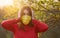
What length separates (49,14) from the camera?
1.58m

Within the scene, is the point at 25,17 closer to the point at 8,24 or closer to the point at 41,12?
the point at 8,24

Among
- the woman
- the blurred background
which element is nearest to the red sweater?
the woman

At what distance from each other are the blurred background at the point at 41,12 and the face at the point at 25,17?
38 cm

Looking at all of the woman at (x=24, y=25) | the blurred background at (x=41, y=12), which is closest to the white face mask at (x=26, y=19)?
the woman at (x=24, y=25)

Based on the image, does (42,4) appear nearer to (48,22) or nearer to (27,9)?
(48,22)

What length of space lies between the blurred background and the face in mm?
375

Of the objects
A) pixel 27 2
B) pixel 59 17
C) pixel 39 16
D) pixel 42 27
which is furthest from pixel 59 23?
pixel 42 27

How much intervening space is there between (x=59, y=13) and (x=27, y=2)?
327 mm

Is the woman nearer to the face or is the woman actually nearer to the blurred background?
the face

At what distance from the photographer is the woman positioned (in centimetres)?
110

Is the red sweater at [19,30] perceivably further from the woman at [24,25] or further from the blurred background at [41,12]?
the blurred background at [41,12]

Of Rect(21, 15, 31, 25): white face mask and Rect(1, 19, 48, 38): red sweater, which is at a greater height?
Rect(21, 15, 31, 25): white face mask

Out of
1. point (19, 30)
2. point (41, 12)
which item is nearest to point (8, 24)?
point (19, 30)

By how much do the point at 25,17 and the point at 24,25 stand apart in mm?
58
